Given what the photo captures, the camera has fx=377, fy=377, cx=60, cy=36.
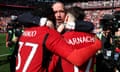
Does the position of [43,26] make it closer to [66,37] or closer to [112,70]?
[66,37]

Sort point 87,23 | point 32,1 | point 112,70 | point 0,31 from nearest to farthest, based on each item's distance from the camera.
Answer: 1. point 87,23
2. point 112,70
3. point 0,31
4. point 32,1

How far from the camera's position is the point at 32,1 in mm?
61156

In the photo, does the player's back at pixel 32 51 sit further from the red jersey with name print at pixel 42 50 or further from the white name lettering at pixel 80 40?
the white name lettering at pixel 80 40

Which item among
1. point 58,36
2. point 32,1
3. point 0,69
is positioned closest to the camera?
point 58,36

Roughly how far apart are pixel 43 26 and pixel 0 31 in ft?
153

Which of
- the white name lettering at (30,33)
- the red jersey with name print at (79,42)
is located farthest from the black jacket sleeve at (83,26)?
the white name lettering at (30,33)

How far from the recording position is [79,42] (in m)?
3.71

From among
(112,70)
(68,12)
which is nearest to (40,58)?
(68,12)

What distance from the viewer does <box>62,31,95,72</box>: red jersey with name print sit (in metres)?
3.68

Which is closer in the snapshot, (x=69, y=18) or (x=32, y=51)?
(x=32, y=51)

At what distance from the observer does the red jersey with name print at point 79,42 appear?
3684 mm

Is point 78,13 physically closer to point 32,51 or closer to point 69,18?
point 69,18

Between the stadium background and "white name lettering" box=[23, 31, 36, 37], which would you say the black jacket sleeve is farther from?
the stadium background

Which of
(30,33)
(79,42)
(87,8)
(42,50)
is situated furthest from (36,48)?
(87,8)
